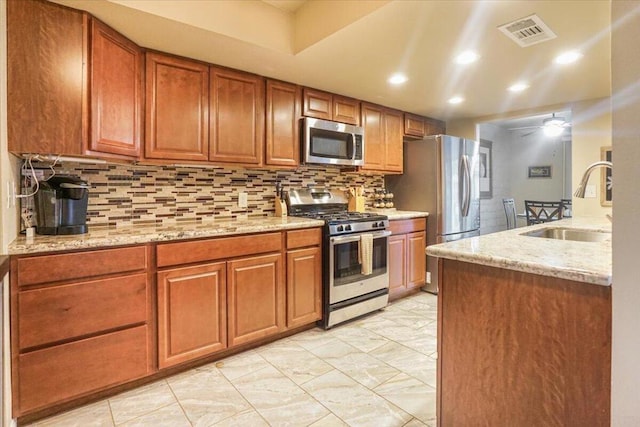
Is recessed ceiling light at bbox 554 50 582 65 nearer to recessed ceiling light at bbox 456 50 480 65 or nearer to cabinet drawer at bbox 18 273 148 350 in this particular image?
recessed ceiling light at bbox 456 50 480 65

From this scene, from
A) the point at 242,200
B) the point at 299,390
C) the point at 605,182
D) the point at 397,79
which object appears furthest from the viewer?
the point at 605,182

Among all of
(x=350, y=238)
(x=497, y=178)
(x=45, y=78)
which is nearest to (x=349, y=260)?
(x=350, y=238)

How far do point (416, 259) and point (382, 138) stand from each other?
1.43 m

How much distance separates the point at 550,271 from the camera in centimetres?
114

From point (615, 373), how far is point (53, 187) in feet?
8.43

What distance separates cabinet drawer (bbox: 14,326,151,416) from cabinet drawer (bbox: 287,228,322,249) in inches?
45.1

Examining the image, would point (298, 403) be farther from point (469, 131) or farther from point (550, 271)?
point (469, 131)

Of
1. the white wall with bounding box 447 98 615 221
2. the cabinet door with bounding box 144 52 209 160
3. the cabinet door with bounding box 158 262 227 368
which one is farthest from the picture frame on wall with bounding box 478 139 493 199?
the cabinet door with bounding box 158 262 227 368

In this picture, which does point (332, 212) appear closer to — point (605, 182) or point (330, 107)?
point (330, 107)

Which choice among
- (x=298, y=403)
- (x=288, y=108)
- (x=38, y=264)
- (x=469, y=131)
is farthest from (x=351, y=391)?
(x=469, y=131)

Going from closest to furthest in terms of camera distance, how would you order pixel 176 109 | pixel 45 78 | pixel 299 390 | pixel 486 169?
pixel 45 78 < pixel 299 390 < pixel 176 109 < pixel 486 169

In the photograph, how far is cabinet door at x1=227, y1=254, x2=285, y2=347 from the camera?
2367mm

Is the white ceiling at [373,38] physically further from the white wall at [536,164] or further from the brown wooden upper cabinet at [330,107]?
the white wall at [536,164]

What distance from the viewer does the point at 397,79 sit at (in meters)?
2.93
